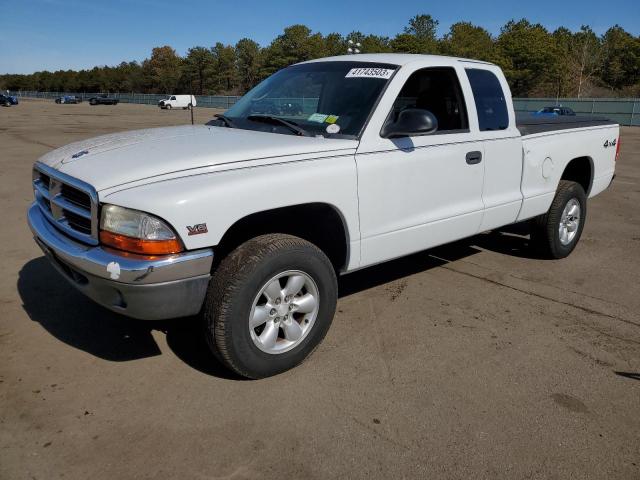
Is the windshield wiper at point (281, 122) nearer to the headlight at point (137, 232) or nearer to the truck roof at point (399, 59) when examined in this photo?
the truck roof at point (399, 59)

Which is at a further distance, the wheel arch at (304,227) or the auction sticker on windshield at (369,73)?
the auction sticker on windshield at (369,73)

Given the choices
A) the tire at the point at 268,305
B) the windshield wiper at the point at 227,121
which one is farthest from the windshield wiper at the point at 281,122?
the tire at the point at 268,305

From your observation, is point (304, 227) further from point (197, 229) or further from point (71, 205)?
point (71, 205)

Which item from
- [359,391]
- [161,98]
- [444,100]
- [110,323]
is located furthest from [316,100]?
[161,98]

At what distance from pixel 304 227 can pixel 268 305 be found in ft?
2.18

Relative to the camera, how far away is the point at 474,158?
13.5 ft

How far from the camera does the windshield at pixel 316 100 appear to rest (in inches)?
140

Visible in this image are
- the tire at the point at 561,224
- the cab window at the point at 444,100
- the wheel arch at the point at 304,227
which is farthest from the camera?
the tire at the point at 561,224

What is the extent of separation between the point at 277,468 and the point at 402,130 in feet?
7.22

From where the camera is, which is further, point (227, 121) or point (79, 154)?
point (227, 121)

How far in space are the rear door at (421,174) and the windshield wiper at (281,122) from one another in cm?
40

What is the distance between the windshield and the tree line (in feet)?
94.8

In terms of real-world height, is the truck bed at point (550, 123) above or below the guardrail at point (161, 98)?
below

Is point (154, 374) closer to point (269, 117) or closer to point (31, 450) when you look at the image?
point (31, 450)
